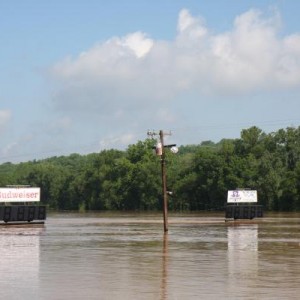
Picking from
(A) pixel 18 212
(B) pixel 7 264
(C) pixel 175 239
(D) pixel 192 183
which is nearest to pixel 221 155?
(D) pixel 192 183

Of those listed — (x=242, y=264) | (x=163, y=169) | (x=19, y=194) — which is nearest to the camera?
(x=242, y=264)

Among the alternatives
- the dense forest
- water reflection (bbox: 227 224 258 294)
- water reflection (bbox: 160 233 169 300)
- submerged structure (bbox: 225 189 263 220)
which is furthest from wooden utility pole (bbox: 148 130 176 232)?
the dense forest

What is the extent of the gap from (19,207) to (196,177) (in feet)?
286

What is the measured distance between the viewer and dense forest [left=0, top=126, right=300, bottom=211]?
124m

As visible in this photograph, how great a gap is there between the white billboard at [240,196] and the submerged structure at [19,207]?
1640cm

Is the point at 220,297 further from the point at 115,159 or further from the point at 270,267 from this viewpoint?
the point at 115,159

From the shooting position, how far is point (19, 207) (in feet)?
177

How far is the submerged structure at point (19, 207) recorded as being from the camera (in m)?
53.7

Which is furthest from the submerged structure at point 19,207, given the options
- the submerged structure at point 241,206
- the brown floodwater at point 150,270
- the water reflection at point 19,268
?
the brown floodwater at point 150,270

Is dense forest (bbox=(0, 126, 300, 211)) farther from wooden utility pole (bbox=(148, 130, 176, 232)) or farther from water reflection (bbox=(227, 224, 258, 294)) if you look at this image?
water reflection (bbox=(227, 224, 258, 294))

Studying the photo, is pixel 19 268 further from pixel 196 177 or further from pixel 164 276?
pixel 196 177

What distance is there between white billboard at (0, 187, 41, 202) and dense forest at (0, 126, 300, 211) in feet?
184

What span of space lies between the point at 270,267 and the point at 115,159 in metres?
144

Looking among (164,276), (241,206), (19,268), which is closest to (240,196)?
(241,206)
